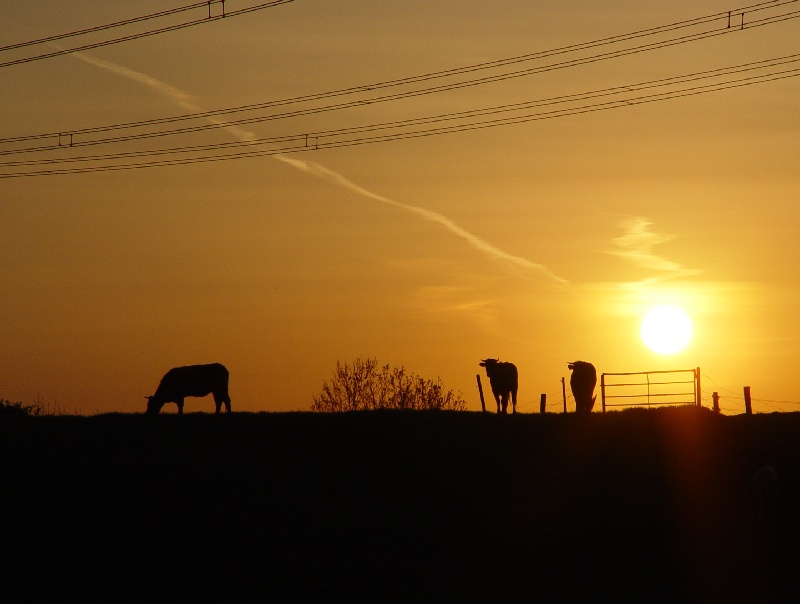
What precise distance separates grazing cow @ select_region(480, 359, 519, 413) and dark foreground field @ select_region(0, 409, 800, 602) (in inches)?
303

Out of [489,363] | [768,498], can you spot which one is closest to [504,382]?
[489,363]

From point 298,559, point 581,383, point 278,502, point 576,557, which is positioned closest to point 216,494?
point 278,502

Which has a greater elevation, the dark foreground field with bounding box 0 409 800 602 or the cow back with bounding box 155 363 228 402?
the cow back with bounding box 155 363 228 402

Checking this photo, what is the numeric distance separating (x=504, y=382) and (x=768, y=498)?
1741cm

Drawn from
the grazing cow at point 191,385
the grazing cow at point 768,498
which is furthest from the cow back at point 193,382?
the grazing cow at point 768,498

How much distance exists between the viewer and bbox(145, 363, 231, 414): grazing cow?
43.8m

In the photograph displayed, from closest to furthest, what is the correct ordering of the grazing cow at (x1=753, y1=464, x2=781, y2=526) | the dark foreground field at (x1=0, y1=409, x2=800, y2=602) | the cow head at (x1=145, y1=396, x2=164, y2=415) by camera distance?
the dark foreground field at (x1=0, y1=409, x2=800, y2=602)
the grazing cow at (x1=753, y1=464, x2=781, y2=526)
the cow head at (x1=145, y1=396, x2=164, y2=415)

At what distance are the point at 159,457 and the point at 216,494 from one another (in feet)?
11.2

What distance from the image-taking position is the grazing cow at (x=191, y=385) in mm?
43750

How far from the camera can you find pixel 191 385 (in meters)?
44.4

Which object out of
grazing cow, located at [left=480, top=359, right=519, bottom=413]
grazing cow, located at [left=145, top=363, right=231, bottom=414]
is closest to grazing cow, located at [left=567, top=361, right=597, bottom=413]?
grazing cow, located at [left=480, top=359, right=519, bottom=413]

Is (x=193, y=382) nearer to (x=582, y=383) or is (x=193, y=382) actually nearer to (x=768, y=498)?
(x=582, y=383)

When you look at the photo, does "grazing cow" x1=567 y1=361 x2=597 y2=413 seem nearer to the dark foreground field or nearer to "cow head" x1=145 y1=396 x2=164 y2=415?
the dark foreground field

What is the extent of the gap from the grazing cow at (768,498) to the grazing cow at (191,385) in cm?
2045
